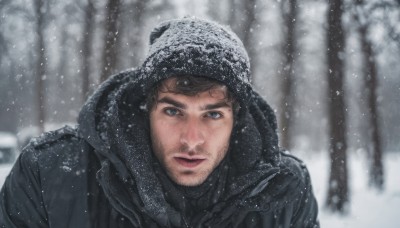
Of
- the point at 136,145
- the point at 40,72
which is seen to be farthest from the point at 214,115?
the point at 40,72

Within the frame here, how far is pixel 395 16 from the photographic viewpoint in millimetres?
8938

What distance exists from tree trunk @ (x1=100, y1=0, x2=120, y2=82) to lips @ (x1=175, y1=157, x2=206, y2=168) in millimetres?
6505

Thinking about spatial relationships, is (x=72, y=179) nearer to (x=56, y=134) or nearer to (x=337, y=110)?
(x=56, y=134)

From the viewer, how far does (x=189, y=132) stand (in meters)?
2.31

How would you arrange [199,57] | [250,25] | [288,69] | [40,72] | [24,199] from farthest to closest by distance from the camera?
[40,72] < [250,25] < [288,69] < [199,57] < [24,199]

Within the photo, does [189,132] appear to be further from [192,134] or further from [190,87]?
[190,87]

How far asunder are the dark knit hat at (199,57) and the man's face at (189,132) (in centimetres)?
13

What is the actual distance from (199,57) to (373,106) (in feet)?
35.5

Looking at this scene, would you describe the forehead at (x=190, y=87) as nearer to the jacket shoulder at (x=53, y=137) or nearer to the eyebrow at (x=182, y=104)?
the eyebrow at (x=182, y=104)

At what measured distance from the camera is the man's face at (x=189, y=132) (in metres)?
2.27

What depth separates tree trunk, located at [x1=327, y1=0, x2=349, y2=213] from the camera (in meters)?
7.97

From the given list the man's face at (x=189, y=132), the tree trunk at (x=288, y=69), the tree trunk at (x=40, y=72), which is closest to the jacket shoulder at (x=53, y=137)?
the man's face at (x=189, y=132)

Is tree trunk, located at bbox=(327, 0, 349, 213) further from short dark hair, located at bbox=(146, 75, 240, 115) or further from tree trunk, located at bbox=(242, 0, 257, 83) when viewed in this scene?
short dark hair, located at bbox=(146, 75, 240, 115)

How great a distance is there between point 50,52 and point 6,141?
17.7ft
